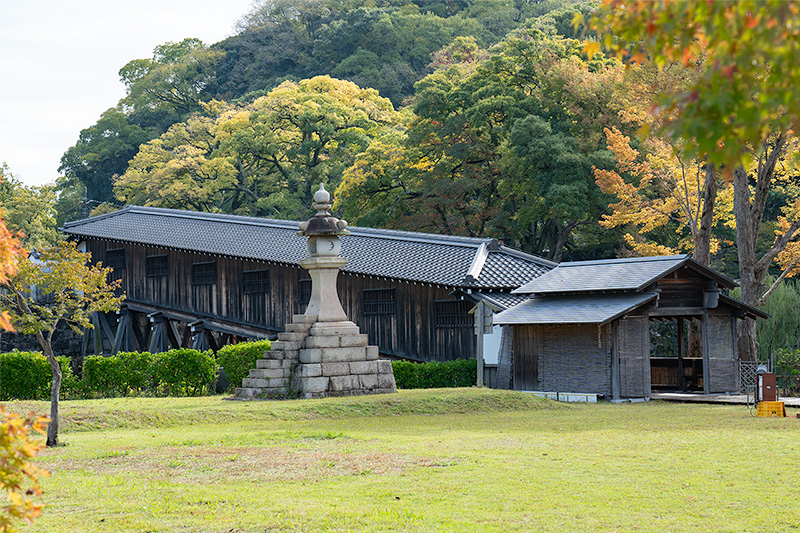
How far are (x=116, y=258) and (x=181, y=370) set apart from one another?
15.1 metres

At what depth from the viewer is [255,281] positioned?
30328 millimetres

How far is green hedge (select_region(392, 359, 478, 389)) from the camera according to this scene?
22.6m

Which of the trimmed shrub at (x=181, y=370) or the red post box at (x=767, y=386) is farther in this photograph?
the trimmed shrub at (x=181, y=370)

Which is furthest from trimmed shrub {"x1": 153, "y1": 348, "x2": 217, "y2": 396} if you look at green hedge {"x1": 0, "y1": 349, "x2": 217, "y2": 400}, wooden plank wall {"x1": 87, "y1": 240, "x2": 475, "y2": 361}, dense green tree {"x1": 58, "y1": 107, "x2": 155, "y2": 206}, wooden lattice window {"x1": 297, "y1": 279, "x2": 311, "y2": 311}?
dense green tree {"x1": 58, "y1": 107, "x2": 155, "y2": 206}

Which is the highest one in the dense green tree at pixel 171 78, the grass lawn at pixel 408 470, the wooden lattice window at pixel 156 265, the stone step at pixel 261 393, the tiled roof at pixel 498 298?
the dense green tree at pixel 171 78

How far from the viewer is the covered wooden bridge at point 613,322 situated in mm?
21156

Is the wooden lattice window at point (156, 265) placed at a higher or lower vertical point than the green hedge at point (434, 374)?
higher

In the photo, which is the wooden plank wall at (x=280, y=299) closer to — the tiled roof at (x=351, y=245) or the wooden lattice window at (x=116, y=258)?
the wooden lattice window at (x=116, y=258)

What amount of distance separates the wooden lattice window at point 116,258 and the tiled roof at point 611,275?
18.4 meters

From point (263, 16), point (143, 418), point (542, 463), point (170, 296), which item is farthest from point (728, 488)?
point (263, 16)

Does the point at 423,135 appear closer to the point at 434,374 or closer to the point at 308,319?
the point at 434,374

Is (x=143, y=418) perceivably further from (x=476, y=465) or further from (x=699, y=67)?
(x=699, y=67)

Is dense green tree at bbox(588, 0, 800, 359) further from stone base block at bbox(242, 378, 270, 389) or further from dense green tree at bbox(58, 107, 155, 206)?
dense green tree at bbox(58, 107, 155, 206)

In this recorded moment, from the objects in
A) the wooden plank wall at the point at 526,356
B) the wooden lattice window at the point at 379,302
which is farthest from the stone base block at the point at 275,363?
the wooden lattice window at the point at 379,302
